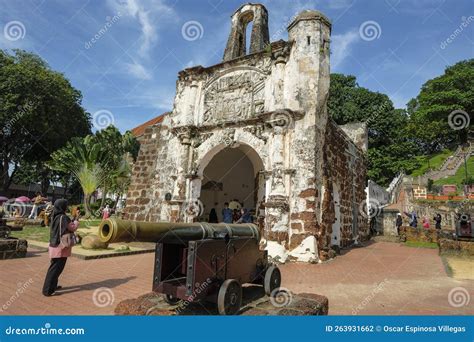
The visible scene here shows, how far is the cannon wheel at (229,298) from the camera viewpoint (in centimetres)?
330

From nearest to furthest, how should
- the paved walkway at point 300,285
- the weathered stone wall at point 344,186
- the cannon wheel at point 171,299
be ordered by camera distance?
1. the cannon wheel at point 171,299
2. the paved walkway at point 300,285
3. the weathered stone wall at point 344,186

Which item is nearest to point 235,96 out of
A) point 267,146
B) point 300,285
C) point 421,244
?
point 267,146

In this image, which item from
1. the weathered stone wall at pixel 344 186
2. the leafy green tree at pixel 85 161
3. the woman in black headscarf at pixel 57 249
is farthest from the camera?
the leafy green tree at pixel 85 161

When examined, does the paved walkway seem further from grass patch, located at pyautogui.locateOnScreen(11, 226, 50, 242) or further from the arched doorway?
the arched doorway

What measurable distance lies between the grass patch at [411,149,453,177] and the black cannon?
31891 mm

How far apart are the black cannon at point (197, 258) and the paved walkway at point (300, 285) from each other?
989 mm

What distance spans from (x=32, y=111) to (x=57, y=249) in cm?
2363

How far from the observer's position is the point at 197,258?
330 cm

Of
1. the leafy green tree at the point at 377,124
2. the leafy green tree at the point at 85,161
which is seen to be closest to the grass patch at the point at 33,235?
the leafy green tree at the point at 85,161

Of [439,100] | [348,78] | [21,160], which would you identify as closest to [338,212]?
[348,78]

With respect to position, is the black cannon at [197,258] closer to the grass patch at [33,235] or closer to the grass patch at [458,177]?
the grass patch at [33,235]

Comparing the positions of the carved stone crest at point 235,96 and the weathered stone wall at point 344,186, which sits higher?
the carved stone crest at point 235,96

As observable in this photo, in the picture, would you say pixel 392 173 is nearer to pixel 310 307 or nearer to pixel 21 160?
pixel 310 307

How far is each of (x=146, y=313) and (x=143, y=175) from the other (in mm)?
9469
